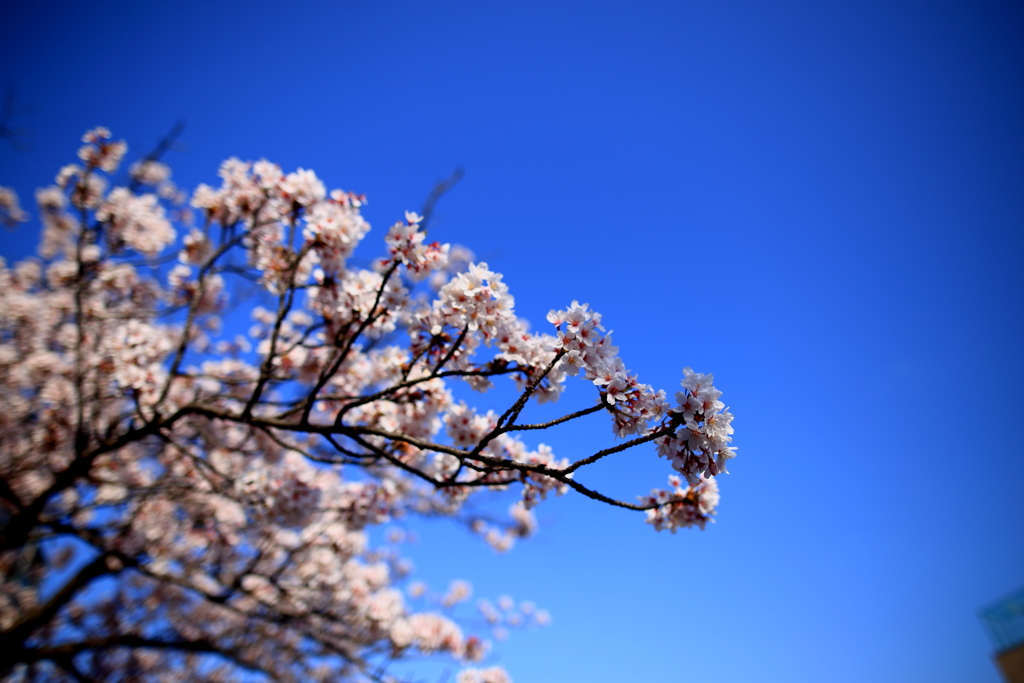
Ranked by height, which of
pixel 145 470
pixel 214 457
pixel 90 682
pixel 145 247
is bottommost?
pixel 90 682

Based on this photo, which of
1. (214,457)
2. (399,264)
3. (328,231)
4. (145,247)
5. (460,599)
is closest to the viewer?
(399,264)

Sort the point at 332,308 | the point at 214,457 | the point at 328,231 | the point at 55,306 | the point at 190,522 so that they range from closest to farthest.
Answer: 1. the point at 328,231
2. the point at 332,308
3. the point at 190,522
4. the point at 55,306
5. the point at 214,457

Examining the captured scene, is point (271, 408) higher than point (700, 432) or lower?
higher

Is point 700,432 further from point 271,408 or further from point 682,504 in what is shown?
point 271,408

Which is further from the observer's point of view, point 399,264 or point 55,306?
point 55,306

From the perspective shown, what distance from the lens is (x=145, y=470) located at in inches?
295

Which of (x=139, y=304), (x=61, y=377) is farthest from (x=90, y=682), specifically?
(x=139, y=304)

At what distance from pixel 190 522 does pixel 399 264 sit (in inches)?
253

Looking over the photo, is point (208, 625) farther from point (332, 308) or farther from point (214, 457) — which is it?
point (332, 308)

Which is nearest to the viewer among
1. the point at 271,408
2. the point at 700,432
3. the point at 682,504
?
the point at 700,432

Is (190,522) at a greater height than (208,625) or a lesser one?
greater

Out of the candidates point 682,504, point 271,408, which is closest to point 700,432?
point 682,504

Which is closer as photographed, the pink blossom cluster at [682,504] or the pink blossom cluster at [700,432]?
the pink blossom cluster at [700,432]

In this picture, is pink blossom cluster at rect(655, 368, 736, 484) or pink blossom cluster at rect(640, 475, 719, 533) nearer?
pink blossom cluster at rect(655, 368, 736, 484)
